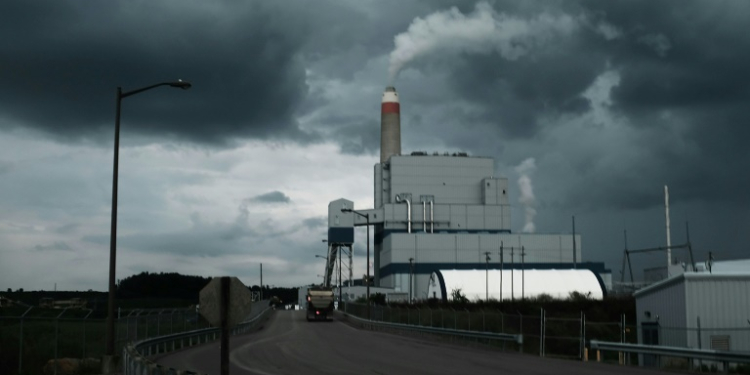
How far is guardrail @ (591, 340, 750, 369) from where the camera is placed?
23375 millimetres

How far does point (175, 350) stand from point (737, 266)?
40.8 metres

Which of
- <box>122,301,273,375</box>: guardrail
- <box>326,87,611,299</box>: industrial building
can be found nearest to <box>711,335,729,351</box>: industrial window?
<box>122,301,273,375</box>: guardrail

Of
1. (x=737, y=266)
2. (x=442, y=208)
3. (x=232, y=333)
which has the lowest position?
(x=232, y=333)

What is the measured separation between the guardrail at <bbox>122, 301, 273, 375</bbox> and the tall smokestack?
73.1 metres

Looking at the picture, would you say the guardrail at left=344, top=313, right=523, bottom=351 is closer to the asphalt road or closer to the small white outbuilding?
the asphalt road

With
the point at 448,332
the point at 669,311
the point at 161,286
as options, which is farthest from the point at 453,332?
the point at 161,286

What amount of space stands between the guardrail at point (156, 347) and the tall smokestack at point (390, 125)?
2877 inches

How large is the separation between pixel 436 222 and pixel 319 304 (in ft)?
177

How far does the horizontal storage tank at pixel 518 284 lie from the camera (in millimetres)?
110812

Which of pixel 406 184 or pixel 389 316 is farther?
pixel 406 184

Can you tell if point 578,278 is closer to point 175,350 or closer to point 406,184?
point 406,184

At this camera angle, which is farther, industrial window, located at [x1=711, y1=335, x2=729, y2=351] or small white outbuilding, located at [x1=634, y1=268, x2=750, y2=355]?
small white outbuilding, located at [x1=634, y1=268, x2=750, y2=355]

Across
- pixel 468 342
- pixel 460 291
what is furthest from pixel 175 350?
pixel 460 291

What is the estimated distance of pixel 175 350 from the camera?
38812 millimetres
